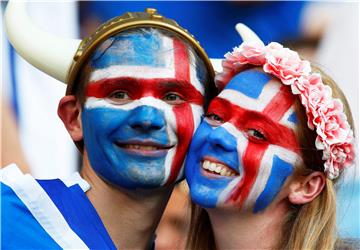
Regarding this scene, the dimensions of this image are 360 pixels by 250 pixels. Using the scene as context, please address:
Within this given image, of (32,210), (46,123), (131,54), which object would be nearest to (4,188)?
(32,210)

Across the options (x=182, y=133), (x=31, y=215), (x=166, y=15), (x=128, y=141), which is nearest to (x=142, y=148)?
(x=128, y=141)

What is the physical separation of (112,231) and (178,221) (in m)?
1.89

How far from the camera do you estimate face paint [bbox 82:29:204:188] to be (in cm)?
280

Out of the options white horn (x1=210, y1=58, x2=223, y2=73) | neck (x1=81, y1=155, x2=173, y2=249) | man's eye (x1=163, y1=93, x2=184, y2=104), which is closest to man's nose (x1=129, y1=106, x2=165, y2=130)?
man's eye (x1=163, y1=93, x2=184, y2=104)

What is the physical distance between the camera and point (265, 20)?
541 cm

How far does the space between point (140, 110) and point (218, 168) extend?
43 cm

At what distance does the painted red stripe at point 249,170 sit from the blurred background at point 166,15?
2.13 meters

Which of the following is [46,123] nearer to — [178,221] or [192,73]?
[178,221]

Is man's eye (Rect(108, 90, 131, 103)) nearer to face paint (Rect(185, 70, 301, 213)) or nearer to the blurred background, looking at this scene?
face paint (Rect(185, 70, 301, 213))

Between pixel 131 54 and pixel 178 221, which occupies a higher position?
pixel 131 54

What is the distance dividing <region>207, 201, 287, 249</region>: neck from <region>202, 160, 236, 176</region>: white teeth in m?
0.19

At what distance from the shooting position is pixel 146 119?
2756mm

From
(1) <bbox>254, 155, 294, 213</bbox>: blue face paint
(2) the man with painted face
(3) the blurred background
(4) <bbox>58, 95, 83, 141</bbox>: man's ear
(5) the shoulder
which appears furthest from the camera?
(3) the blurred background

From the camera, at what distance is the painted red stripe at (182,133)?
2.89 m
